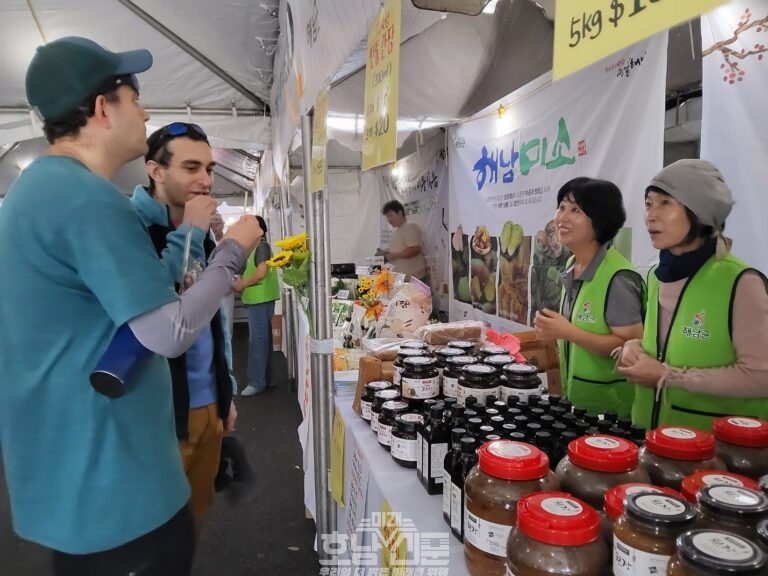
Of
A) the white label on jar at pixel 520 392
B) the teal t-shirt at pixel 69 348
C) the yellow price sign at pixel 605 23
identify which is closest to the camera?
the yellow price sign at pixel 605 23

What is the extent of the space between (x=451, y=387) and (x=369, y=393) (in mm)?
275

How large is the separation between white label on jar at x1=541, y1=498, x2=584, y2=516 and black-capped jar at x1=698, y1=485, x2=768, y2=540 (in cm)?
12

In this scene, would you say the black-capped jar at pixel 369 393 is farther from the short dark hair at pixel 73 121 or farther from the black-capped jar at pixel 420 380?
the short dark hair at pixel 73 121

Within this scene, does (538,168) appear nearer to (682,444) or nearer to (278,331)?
(682,444)

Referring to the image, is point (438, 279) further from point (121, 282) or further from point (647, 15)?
point (647, 15)

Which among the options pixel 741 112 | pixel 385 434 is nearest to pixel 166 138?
pixel 385 434

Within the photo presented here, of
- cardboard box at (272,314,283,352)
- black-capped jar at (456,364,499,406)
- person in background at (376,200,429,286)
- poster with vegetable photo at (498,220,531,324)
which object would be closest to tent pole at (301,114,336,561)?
black-capped jar at (456,364,499,406)

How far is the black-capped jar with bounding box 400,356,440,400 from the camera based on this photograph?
4.12 ft

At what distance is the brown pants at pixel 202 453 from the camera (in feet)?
5.09

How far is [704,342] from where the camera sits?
1.23 metres

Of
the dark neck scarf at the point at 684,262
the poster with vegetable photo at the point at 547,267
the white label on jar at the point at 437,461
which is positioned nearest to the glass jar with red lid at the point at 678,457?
the white label on jar at the point at 437,461

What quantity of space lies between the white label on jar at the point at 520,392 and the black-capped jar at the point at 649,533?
0.61 metres

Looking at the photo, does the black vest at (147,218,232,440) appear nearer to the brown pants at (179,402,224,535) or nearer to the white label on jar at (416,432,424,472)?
the brown pants at (179,402,224,535)

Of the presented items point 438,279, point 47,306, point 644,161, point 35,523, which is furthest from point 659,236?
point 438,279
